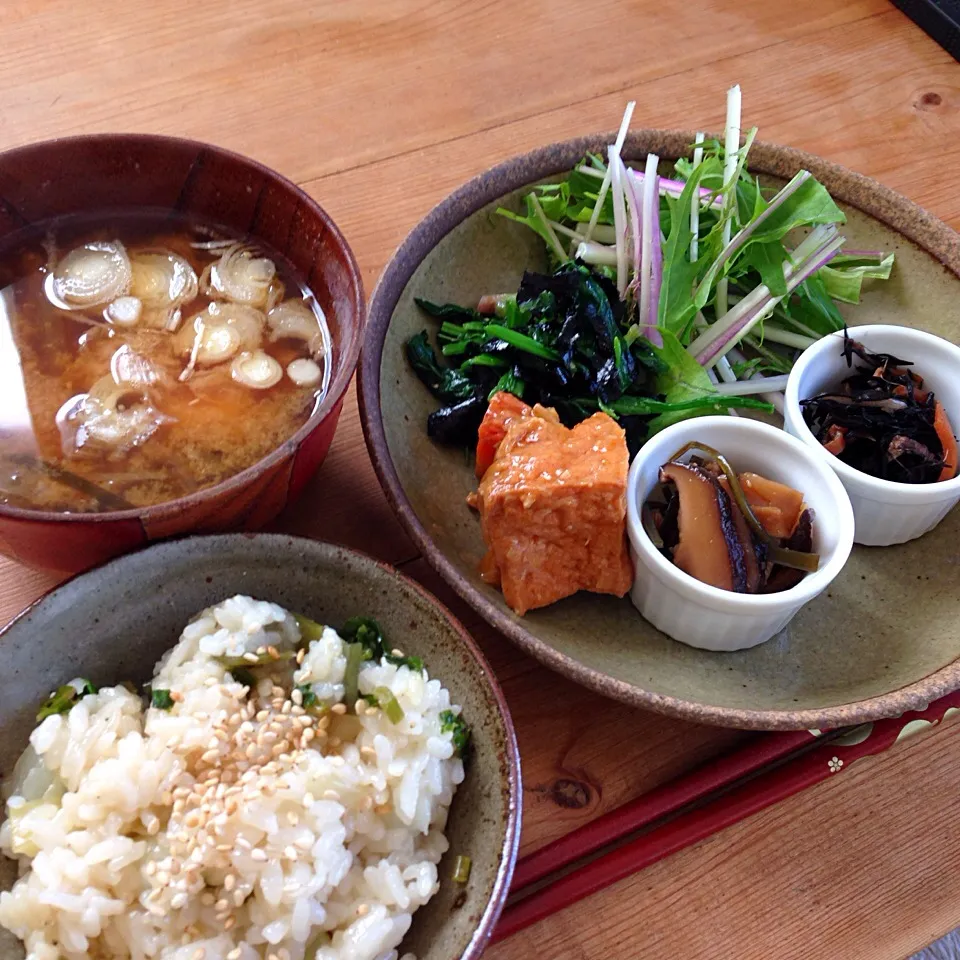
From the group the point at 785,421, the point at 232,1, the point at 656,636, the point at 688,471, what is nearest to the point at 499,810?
the point at 656,636

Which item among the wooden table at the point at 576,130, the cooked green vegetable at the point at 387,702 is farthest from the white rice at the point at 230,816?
the wooden table at the point at 576,130

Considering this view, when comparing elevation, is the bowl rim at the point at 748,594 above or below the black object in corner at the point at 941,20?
below

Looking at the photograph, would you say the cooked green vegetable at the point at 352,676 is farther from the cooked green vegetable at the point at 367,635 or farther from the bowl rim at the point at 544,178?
the bowl rim at the point at 544,178

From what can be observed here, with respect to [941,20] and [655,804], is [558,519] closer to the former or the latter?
[655,804]

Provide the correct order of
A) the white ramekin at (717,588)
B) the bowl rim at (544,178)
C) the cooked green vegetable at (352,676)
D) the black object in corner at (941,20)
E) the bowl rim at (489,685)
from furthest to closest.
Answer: the black object in corner at (941,20)
the white ramekin at (717,588)
the bowl rim at (544,178)
the cooked green vegetable at (352,676)
the bowl rim at (489,685)

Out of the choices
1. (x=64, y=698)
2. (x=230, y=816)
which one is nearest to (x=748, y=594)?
(x=230, y=816)

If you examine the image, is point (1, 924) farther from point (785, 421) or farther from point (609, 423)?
point (785, 421)

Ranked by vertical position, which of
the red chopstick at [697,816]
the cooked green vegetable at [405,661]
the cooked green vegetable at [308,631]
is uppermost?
the cooked green vegetable at [308,631]

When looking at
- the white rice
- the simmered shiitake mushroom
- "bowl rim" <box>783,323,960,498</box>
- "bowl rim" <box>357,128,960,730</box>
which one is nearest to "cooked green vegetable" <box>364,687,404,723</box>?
the white rice
